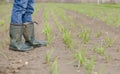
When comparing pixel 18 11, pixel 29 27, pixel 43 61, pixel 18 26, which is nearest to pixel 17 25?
pixel 18 26

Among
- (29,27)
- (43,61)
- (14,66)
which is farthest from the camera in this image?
(29,27)

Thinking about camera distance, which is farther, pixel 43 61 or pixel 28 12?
pixel 28 12

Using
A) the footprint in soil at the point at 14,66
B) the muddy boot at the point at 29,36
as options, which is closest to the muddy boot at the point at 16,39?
the muddy boot at the point at 29,36

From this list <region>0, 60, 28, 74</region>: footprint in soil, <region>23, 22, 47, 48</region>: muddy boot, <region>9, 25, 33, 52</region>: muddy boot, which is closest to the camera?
<region>0, 60, 28, 74</region>: footprint in soil

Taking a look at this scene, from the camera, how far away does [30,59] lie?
411 cm

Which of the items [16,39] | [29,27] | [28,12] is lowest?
[16,39]

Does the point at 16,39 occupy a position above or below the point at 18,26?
below

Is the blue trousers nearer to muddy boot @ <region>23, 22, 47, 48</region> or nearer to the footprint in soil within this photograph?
muddy boot @ <region>23, 22, 47, 48</region>

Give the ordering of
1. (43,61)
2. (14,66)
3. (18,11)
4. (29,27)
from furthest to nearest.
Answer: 1. (29,27)
2. (18,11)
3. (43,61)
4. (14,66)

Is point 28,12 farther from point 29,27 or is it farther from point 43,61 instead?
point 43,61

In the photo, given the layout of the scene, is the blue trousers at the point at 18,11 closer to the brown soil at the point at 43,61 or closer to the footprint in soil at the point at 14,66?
the brown soil at the point at 43,61

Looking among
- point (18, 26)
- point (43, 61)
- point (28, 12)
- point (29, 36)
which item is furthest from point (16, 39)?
point (43, 61)

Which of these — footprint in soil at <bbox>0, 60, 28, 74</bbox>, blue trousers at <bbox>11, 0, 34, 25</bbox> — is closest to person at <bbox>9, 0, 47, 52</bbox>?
blue trousers at <bbox>11, 0, 34, 25</bbox>

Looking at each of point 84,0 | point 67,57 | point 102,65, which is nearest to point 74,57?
point 67,57
